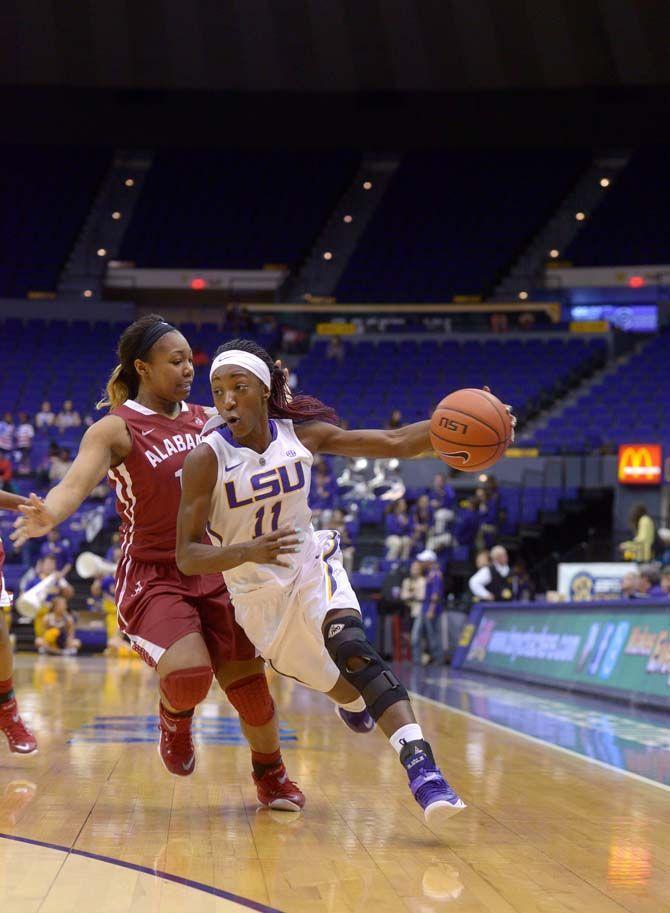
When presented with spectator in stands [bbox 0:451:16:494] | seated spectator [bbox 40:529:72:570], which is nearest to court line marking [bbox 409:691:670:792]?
seated spectator [bbox 40:529:72:570]

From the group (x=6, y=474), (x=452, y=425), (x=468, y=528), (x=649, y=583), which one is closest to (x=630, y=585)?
(x=649, y=583)

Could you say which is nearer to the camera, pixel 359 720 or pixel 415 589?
pixel 359 720

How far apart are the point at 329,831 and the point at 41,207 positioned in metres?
29.8

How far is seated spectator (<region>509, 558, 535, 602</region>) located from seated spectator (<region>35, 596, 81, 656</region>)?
A: 6.69 m

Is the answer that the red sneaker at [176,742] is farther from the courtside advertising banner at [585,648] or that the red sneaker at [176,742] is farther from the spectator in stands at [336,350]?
the spectator in stands at [336,350]

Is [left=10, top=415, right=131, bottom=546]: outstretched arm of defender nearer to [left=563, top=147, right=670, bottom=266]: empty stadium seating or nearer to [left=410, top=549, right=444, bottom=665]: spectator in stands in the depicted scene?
[left=410, top=549, right=444, bottom=665]: spectator in stands

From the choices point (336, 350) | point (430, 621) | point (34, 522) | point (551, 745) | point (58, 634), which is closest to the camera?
point (34, 522)

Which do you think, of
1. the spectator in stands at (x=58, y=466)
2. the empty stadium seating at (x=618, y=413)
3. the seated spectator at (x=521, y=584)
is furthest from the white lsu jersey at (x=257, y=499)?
the empty stadium seating at (x=618, y=413)

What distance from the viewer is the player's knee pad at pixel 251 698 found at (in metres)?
4.86

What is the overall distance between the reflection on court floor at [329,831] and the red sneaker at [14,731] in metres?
0.10

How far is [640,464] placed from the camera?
22.1 metres

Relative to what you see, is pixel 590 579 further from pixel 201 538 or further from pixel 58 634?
pixel 201 538

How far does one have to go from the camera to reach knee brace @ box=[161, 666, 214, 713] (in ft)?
14.6

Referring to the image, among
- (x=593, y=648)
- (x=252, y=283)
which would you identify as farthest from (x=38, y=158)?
(x=593, y=648)
